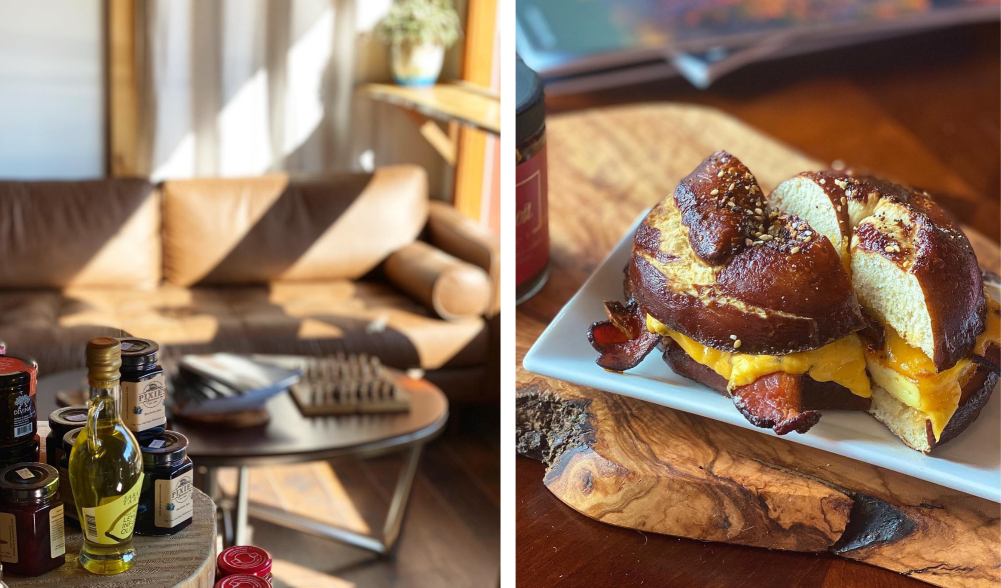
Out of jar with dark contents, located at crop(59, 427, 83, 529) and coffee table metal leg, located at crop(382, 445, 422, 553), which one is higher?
jar with dark contents, located at crop(59, 427, 83, 529)

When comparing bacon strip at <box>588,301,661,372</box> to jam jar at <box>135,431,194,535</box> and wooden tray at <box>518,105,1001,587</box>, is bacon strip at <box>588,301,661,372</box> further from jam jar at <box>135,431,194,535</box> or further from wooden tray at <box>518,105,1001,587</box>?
jam jar at <box>135,431,194,535</box>

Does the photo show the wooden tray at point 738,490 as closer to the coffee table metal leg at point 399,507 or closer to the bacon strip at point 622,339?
the bacon strip at point 622,339

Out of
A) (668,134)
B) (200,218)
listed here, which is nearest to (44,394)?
(200,218)

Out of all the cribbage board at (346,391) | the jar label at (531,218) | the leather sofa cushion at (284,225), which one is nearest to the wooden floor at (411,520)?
the cribbage board at (346,391)

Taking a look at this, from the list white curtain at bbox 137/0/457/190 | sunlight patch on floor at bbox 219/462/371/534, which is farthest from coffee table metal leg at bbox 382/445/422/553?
white curtain at bbox 137/0/457/190

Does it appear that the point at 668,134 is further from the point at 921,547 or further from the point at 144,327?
the point at 144,327

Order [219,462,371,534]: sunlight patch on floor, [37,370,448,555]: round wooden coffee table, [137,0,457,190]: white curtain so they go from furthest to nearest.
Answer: [137,0,457,190]: white curtain → [219,462,371,534]: sunlight patch on floor → [37,370,448,555]: round wooden coffee table

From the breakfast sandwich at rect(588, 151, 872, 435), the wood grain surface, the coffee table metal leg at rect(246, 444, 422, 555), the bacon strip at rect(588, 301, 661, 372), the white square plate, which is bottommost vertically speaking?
the coffee table metal leg at rect(246, 444, 422, 555)
